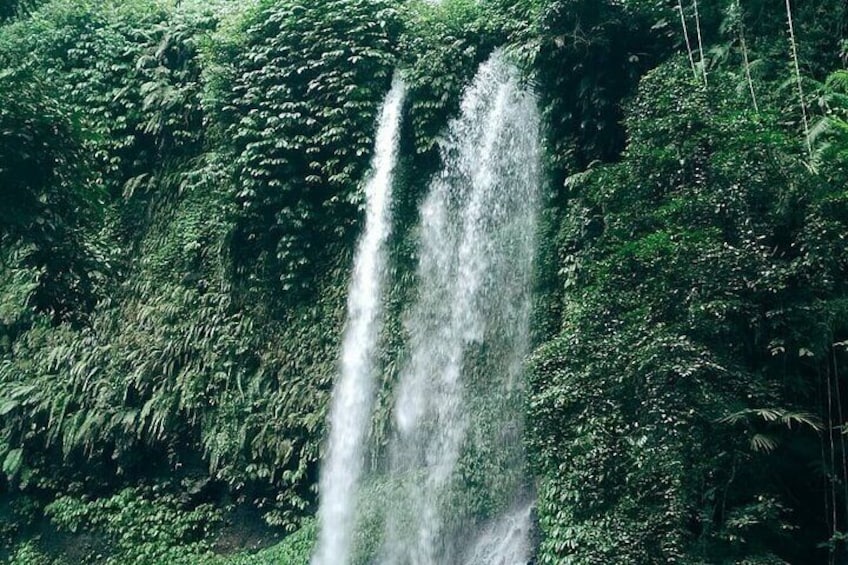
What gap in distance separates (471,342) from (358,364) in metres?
1.80

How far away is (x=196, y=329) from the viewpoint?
1284 cm

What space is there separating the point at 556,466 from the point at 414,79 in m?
6.85

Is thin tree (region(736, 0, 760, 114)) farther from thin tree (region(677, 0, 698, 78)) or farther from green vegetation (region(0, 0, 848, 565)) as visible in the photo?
thin tree (region(677, 0, 698, 78))

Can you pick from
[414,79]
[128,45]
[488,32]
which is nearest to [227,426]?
[414,79]

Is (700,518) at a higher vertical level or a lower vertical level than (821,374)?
lower

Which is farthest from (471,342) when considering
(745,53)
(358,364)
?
(745,53)

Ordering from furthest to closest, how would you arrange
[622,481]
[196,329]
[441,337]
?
[196,329]
[441,337]
[622,481]

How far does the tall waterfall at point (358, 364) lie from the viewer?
404 inches

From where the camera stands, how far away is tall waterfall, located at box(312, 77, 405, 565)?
33.7ft

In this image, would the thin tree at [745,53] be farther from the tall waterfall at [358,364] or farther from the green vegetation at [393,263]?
the tall waterfall at [358,364]

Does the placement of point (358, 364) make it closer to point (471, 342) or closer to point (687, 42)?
point (471, 342)

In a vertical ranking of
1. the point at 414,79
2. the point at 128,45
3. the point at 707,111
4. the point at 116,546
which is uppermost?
the point at 128,45

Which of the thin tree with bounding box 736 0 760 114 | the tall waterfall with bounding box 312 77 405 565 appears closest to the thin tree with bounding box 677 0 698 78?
the thin tree with bounding box 736 0 760 114

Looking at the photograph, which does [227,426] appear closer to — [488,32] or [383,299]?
[383,299]
